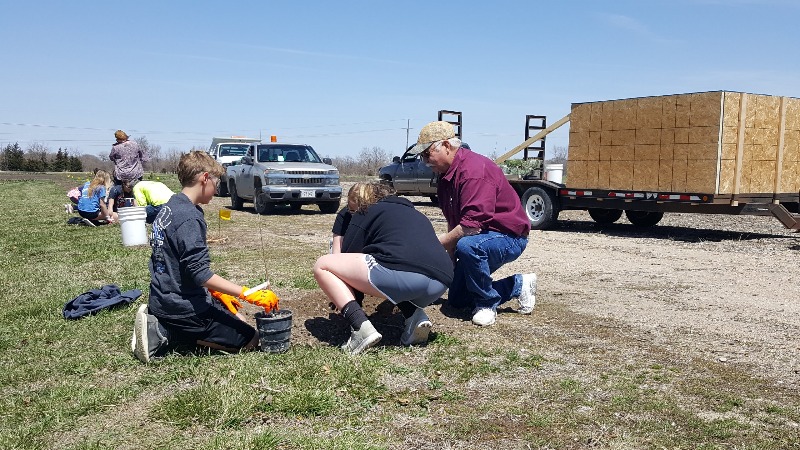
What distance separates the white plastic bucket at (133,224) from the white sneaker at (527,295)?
247 inches

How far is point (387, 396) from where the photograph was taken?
4020 mm

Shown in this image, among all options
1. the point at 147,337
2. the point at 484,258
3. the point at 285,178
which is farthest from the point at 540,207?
the point at 147,337

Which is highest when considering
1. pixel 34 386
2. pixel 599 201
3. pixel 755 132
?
pixel 755 132

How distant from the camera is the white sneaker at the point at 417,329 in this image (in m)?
4.98

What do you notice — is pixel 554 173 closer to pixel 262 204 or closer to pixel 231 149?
pixel 262 204

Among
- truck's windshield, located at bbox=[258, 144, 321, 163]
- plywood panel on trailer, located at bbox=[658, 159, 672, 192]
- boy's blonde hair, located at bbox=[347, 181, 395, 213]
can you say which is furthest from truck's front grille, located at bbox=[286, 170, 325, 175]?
boy's blonde hair, located at bbox=[347, 181, 395, 213]

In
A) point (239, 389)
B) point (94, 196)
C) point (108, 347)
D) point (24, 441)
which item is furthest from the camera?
point (94, 196)

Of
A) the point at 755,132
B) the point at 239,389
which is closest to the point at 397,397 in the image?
the point at 239,389

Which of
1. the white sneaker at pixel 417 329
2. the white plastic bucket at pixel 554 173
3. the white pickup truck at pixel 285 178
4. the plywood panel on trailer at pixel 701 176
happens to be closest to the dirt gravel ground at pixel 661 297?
the white sneaker at pixel 417 329

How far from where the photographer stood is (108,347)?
502 cm

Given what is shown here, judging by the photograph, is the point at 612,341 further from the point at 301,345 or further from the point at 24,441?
the point at 24,441

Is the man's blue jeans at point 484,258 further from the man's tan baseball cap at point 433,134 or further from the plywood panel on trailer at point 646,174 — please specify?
the plywood panel on trailer at point 646,174

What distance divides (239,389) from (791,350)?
382 centimetres

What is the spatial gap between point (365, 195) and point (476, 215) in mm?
1056
